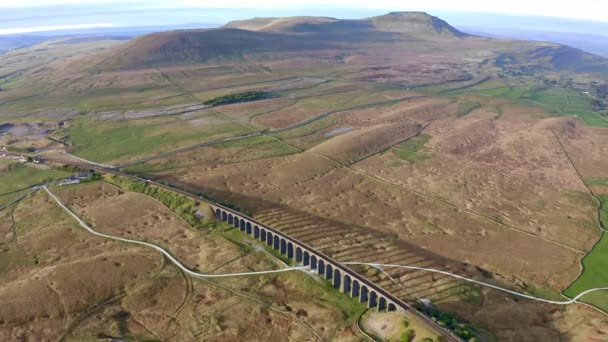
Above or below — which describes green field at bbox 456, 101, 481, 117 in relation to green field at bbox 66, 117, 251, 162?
above

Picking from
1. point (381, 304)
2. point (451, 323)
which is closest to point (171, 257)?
point (381, 304)

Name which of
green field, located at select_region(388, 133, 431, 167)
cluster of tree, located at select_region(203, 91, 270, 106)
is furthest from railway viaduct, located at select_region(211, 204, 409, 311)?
cluster of tree, located at select_region(203, 91, 270, 106)

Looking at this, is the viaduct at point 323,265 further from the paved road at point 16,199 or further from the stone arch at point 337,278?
the paved road at point 16,199

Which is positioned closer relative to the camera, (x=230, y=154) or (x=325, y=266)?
(x=325, y=266)

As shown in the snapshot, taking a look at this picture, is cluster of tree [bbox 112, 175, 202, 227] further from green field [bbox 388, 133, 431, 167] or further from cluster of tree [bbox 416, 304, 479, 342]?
green field [bbox 388, 133, 431, 167]

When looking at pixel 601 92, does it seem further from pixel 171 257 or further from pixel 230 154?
pixel 171 257

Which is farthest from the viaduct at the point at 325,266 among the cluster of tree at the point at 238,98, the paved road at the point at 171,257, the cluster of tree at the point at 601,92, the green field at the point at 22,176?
the cluster of tree at the point at 601,92
